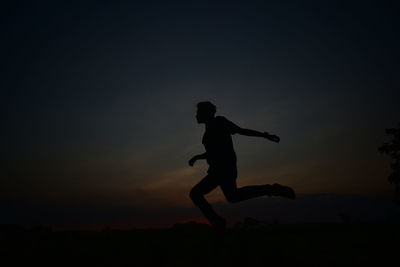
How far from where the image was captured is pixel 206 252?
16.2ft

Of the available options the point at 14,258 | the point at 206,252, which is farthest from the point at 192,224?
the point at 14,258

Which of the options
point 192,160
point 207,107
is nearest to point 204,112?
point 207,107

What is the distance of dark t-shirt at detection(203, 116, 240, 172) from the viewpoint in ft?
19.7

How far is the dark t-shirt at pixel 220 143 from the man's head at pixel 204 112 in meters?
0.17

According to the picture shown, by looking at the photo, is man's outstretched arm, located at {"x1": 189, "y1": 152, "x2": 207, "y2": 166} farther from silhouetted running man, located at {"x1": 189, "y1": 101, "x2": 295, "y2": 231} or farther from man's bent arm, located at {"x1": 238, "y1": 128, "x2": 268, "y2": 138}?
man's bent arm, located at {"x1": 238, "y1": 128, "x2": 268, "y2": 138}

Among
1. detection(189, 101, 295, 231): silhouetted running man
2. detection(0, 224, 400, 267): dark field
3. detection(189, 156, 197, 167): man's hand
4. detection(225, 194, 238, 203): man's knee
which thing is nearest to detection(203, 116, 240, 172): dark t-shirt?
detection(189, 101, 295, 231): silhouetted running man

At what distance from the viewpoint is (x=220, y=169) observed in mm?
6012

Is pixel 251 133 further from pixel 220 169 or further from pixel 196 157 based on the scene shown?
pixel 196 157

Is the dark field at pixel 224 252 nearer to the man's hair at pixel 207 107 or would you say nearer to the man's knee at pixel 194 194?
the man's knee at pixel 194 194

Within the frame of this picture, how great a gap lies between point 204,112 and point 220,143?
664 millimetres

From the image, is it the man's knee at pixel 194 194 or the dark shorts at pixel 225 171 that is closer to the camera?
the dark shorts at pixel 225 171

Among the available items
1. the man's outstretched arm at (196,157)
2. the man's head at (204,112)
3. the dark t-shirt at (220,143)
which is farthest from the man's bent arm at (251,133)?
the man's outstretched arm at (196,157)

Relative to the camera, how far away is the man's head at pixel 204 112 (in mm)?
6328

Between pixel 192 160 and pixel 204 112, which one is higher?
pixel 204 112
